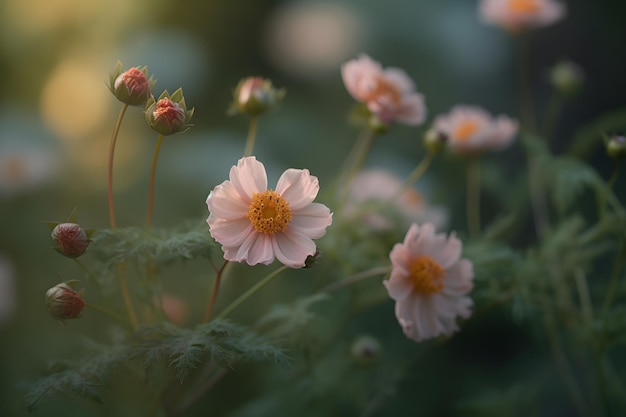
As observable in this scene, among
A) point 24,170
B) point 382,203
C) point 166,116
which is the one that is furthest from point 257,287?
point 24,170

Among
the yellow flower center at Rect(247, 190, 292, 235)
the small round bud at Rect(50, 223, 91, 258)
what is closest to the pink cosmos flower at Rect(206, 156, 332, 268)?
the yellow flower center at Rect(247, 190, 292, 235)

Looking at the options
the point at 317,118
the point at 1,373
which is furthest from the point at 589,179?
the point at 317,118

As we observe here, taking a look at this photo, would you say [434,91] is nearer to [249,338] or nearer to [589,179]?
[589,179]

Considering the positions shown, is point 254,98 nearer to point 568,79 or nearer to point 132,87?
point 132,87

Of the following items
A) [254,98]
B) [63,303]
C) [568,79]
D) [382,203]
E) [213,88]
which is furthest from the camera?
[213,88]

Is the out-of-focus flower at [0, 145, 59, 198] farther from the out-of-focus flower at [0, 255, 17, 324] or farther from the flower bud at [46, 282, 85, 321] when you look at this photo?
the flower bud at [46, 282, 85, 321]

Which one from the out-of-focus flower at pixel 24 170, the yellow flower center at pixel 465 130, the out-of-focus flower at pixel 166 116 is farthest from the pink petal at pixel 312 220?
the out-of-focus flower at pixel 24 170
